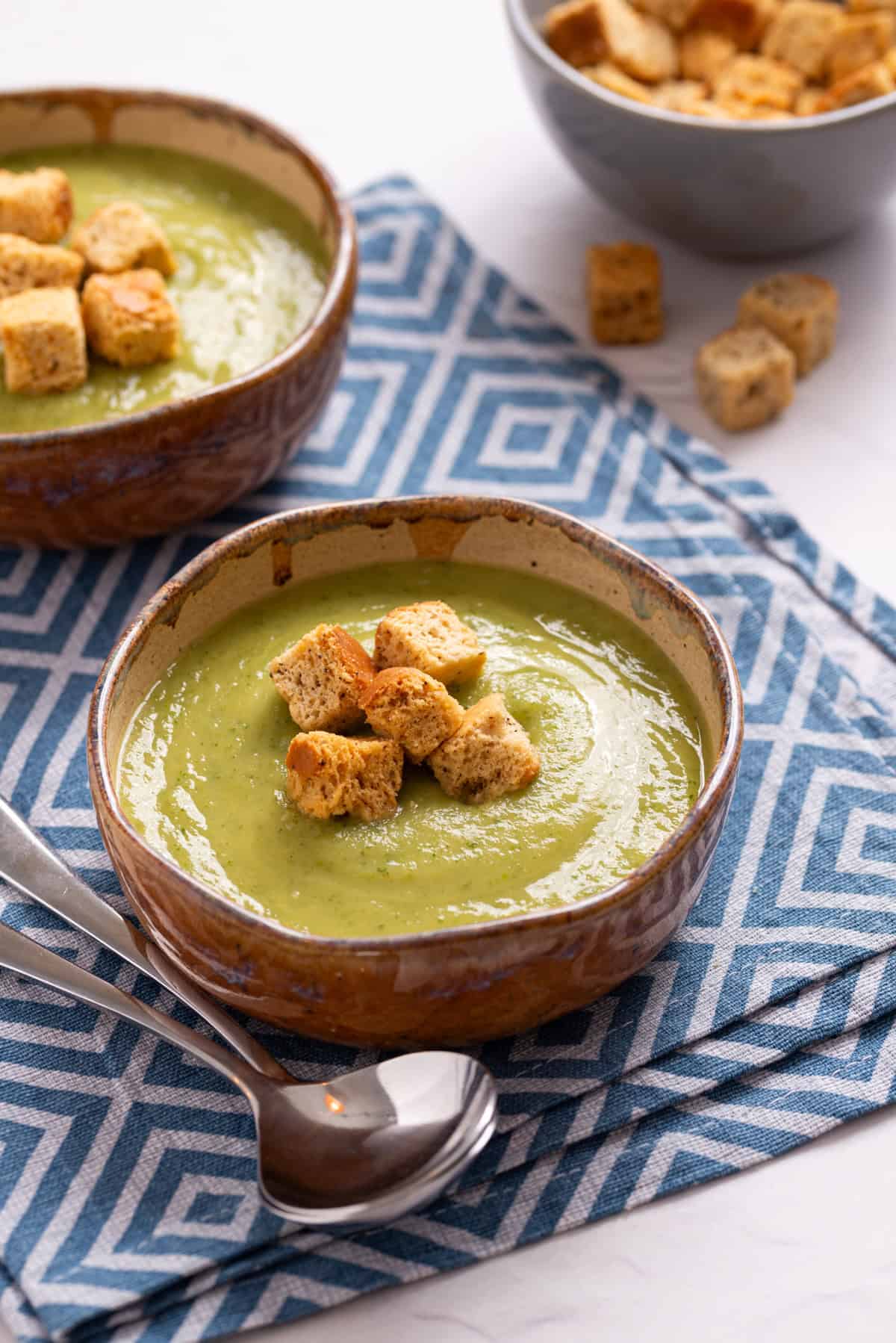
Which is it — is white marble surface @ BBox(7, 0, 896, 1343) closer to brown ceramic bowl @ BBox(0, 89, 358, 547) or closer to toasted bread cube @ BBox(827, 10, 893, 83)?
toasted bread cube @ BBox(827, 10, 893, 83)

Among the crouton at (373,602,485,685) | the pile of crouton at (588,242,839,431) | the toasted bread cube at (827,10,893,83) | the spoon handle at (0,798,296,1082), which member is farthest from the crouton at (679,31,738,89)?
the spoon handle at (0,798,296,1082)

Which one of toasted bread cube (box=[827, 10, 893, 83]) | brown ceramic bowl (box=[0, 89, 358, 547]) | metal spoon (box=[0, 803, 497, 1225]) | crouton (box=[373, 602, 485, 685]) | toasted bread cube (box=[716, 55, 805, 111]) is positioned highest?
toasted bread cube (box=[827, 10, 893, 83])

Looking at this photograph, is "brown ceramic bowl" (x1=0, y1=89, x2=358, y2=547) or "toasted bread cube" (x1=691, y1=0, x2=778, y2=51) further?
"toasted bread cube" (x1=691, y1=0, x2=778, y2=51)

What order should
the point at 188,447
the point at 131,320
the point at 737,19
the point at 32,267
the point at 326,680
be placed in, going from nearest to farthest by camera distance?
the point at 326,680, the point at 188,447, the point at 131,320, the point at 32,267, the point at 737,19

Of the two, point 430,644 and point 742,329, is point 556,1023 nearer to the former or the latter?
point 430,644

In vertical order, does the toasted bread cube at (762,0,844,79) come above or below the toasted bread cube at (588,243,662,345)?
above

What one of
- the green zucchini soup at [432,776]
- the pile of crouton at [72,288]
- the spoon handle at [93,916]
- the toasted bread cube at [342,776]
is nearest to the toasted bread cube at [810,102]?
the pile of crouton at [72,288]

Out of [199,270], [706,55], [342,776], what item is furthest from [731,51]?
[342,776]

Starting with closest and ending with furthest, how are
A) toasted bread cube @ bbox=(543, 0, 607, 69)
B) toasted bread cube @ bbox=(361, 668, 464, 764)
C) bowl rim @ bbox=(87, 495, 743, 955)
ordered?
bowl rim @ bbox=(87, 495, 743, 955), toasted bread cube @ bbox=(361, 668, 464, 764), toasted bread cube @ bbox=(543, 0, 607, 69)
